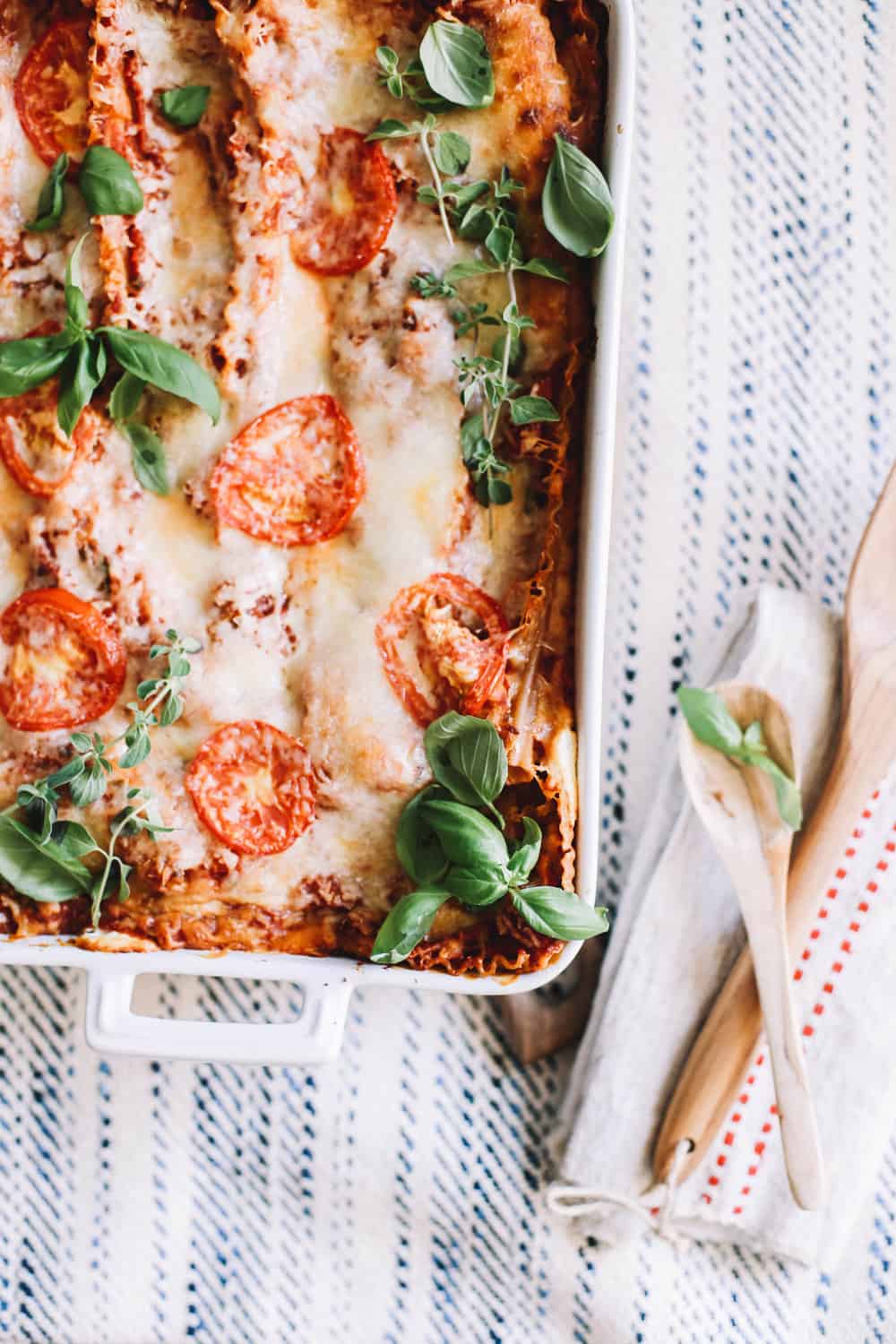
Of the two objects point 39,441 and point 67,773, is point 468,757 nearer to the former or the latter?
point 67,773

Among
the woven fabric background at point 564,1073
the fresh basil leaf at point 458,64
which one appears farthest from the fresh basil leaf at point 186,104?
the woven fabric background at point 564,1073

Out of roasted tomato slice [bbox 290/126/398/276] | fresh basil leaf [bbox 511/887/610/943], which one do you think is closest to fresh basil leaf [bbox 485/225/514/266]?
roasted tomato slice [bbox 290/126/398/276]

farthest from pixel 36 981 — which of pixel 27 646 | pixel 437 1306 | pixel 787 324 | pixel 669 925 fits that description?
pixel 787 324

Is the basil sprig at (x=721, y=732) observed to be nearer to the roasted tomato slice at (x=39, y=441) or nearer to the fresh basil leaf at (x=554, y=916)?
the fresh basil leaf at (x=554, y=916)

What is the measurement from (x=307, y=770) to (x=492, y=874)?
242 millimetres

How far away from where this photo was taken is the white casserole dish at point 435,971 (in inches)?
50.1

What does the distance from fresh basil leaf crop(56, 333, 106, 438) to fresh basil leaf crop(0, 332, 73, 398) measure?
1 centimetres

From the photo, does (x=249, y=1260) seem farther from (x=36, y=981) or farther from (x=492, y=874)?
(x=492, y=874)

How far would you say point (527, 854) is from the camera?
1226 millimetres

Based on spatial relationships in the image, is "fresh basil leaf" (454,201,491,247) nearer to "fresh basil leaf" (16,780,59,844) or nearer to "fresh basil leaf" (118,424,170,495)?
"fresh basil leaf" (118,424,170,495)

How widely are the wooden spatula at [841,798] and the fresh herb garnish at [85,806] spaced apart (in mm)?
749

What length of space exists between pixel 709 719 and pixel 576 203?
2.02 ft

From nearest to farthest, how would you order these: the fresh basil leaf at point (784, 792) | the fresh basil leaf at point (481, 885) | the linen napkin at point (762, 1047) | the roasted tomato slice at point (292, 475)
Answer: the fresh basil leaf at point (481, 885)
the roasted tomato slice at point (292, 475)
the fresh basil leaf at point (784, 792)
the linen napkin at point (762, 1047)

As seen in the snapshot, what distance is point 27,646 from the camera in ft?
4.35
